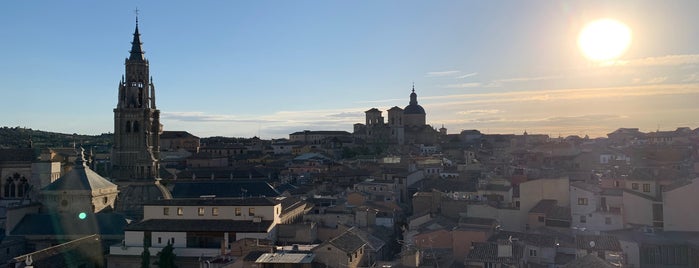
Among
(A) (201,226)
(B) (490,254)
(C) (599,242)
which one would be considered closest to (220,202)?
(A) (201,226)

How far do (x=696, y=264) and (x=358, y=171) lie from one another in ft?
130

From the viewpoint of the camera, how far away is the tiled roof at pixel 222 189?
1881 inches

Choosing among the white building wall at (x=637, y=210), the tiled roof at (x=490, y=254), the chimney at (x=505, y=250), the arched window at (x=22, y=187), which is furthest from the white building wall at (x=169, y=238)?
the white building wall at (x=637, y=210)

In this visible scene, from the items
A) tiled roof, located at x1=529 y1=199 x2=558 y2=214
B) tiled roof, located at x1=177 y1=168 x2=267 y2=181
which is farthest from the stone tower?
tiled roof, located at x1=529 y1=199 x2=558 y2=214

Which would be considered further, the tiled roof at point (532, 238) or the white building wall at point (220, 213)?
the white building wall at point (220, 213)

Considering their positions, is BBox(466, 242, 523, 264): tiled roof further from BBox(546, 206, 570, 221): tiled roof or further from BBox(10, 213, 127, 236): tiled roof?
BBox(10, 213, 127, 236): tiled roof

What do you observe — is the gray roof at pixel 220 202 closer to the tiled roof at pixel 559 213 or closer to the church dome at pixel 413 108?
the tiled roof at pixel 559 213

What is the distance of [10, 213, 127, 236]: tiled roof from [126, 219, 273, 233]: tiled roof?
5.38 meters

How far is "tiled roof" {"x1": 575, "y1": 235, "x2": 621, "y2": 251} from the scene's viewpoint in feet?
78.0

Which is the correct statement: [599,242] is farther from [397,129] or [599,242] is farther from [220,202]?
[397,129]

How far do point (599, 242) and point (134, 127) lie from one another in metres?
35.9

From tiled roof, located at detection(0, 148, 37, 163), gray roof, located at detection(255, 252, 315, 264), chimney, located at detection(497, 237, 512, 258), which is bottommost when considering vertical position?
gray roof, located at detection(255, 252, 315, 264)

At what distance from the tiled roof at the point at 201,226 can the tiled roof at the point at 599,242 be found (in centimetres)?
1380

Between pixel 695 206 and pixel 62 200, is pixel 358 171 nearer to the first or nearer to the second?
pixel 62 200
